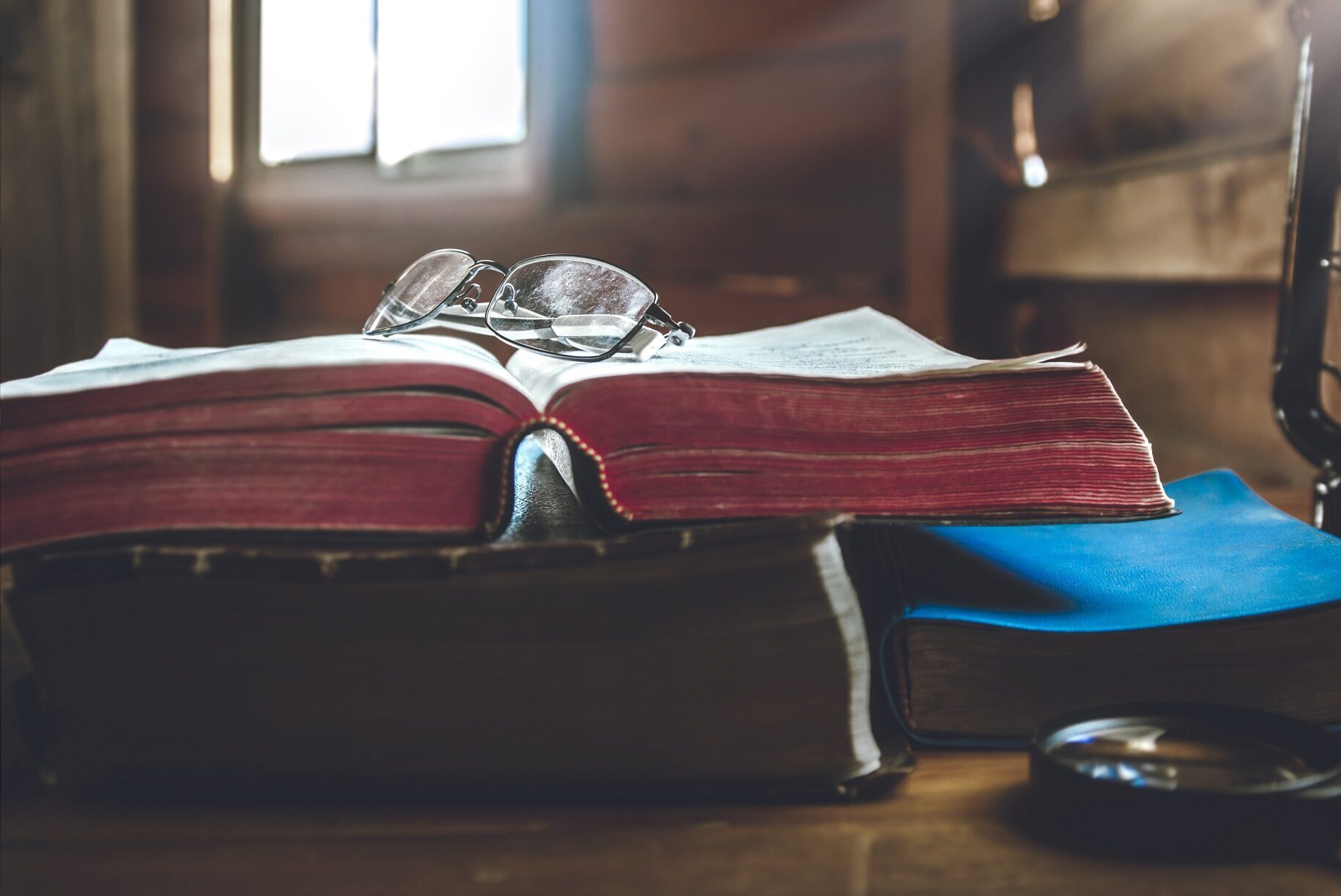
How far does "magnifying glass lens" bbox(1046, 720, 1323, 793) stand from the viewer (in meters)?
0.34

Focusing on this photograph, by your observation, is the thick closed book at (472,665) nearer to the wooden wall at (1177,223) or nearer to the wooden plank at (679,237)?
the wooden wall at (1177,223)

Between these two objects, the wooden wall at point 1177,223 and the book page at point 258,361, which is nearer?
the book page at point 258,361

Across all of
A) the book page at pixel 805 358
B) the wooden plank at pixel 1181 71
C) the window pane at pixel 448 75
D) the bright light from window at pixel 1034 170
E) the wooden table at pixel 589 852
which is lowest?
the wooden table at pixel 589 852

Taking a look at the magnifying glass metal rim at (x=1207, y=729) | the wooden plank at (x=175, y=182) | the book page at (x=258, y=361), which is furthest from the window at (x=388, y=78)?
the magnifying glass metal rim at (x=1207, y=729)

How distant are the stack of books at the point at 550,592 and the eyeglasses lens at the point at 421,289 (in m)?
0.22

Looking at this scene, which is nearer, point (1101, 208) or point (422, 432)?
point (422, 432)

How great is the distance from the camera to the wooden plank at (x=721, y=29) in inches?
92.0

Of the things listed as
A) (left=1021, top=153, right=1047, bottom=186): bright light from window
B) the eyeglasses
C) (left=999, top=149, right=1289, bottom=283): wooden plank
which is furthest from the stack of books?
(left=1021, top=153, right=1047, bottom=186): bright light from window

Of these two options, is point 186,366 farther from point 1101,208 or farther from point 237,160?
point 237,160

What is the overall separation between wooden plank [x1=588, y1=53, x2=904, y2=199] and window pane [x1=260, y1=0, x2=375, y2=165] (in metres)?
0.85

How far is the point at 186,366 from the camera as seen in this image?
1.40 feet

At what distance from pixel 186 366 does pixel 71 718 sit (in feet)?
0.44

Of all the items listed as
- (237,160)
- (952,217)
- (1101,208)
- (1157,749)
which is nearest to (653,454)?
(1157,749)

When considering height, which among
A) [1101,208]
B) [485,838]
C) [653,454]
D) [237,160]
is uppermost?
[237,160]
